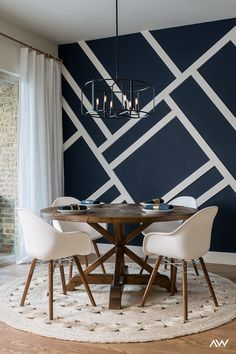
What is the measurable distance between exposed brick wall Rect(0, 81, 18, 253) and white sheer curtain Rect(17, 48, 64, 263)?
0.14 m

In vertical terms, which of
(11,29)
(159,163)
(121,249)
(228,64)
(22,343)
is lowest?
(22,343)

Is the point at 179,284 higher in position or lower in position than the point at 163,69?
lower

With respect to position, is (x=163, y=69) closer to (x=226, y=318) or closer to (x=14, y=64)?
(x=14, y=64)

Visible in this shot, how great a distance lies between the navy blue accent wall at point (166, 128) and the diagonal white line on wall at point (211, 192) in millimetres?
11

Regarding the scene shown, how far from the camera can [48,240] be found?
3.02 meters

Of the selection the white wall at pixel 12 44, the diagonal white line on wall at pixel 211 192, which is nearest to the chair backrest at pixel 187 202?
the diagonal white line on wall at pixel 211 192

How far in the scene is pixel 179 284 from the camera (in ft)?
12.5

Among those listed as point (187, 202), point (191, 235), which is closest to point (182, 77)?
point (187, 202)

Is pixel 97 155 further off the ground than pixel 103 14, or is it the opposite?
pixel 103 14

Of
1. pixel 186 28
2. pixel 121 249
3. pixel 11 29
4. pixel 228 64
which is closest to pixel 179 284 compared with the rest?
pixel 121 249

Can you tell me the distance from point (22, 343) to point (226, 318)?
1.40 meters

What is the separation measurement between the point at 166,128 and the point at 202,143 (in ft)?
1.56

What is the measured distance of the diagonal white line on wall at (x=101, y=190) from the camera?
5.32m

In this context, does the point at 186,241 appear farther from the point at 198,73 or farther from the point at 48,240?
the point at 198,73
